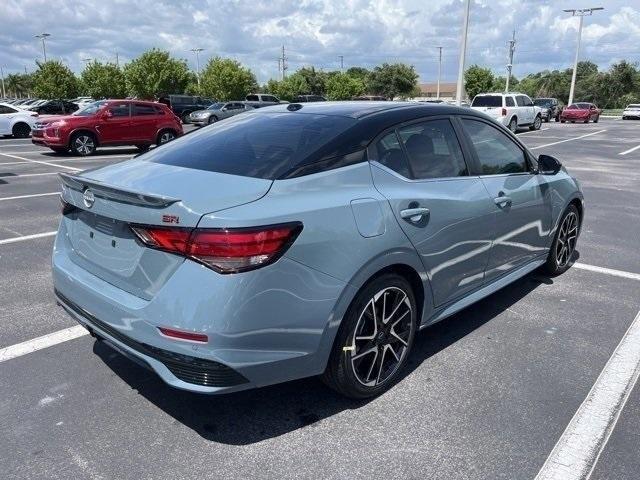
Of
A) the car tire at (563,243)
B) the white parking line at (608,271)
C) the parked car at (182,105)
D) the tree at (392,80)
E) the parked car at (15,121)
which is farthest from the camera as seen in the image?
the tree at (392,80)

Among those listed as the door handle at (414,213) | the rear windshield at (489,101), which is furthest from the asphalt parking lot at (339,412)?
the rear windshield at (489,101)

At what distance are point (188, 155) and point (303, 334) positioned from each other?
4.45 ft

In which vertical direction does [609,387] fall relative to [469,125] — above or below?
below

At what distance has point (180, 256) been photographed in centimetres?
248

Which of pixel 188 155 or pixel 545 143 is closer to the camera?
pixel 188 155

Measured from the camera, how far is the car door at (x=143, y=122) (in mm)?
17391

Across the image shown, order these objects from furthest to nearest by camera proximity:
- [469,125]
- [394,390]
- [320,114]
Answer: [469,125] < [320,114] < [394,390]

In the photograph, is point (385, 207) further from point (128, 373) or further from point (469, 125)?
point (128, 373)

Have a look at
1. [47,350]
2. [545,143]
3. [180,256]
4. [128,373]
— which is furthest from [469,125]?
[545,143]

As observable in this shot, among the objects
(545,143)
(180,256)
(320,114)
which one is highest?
(320,114)

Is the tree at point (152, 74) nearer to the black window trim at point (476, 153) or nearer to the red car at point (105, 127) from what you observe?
the red car at point (105, 127)

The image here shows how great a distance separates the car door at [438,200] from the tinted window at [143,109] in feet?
51.2

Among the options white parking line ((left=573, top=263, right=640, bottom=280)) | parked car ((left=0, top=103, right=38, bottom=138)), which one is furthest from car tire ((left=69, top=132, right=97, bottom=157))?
white parking line ((left=573, top=263, right=640, bottom=280))

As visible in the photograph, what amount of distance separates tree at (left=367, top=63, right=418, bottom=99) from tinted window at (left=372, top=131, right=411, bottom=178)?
79.5 meters
